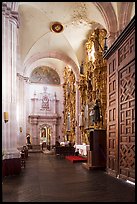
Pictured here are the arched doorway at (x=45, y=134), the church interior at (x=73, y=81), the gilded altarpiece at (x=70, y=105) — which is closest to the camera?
the church interior at (x=73, y=81)

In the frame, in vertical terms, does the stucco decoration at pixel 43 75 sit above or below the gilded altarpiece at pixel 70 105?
above

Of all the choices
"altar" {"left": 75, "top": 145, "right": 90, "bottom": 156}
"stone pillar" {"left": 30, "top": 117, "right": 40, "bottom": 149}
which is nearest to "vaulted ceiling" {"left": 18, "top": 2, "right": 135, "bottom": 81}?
"altar" {"left": 75, "top": 145, "right": 90, "bottom": 156}

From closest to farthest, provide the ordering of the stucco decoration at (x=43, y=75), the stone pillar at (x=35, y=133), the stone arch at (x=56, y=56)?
the stone arch at (x=56, y=56) → the stone pillar at (x=35, y=133) → the stucco decoration at (x=43, y=75)

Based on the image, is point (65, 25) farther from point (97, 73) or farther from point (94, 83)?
point (94, 83)

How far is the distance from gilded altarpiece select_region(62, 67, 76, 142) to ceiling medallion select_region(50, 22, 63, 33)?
7.15m

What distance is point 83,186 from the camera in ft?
20.5

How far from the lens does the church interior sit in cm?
741

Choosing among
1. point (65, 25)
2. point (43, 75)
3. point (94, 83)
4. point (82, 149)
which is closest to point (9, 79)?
point (94, 83)

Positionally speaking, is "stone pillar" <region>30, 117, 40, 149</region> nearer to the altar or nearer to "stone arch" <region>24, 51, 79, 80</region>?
"stone arch" <region>24, 51, 79, 80</region>

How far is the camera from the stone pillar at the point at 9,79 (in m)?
8.63

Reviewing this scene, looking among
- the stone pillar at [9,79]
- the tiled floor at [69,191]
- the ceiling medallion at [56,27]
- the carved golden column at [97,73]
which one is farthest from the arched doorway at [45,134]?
the tiled floor at [69,191]

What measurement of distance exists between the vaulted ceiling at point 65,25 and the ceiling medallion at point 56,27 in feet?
0.67

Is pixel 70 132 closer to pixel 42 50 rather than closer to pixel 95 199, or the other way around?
pixel 42 50

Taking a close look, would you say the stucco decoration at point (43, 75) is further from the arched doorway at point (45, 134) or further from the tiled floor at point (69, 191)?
the tiled floor at point (69, 191)
